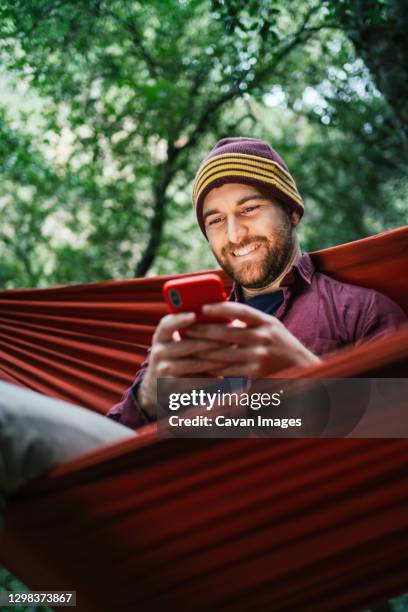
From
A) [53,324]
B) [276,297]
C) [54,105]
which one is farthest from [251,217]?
[54,105]

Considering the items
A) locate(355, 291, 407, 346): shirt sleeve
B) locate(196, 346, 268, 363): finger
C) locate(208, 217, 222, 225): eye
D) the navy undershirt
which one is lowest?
locate(196, 346, 268, 363): finger

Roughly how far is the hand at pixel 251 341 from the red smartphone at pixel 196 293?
14 millimetres

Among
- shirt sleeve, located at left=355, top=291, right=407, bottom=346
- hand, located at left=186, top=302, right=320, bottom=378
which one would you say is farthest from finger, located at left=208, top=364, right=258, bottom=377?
shirt sleeve, located at left=355, top=291, right=407, bottom=346

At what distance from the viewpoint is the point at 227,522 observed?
0.88m

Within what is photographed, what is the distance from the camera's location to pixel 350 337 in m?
1.25

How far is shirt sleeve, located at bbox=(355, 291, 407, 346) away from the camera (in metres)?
1.21

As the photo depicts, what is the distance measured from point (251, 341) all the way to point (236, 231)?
0.58 metres

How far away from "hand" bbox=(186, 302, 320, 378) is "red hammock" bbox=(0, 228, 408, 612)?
0.13 metres

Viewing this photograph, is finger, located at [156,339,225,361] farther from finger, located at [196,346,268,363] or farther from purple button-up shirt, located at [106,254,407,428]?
purple button-up shirt, located at [106,254,407,428]

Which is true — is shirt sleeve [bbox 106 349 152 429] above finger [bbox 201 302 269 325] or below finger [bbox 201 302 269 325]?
below

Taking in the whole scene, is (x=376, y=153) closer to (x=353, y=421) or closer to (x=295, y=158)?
(x=295, y=158)

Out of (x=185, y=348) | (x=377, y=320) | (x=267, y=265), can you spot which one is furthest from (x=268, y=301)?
(x=185, y=348)

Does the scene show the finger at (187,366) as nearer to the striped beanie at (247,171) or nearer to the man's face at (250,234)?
the man's face at (250,234)

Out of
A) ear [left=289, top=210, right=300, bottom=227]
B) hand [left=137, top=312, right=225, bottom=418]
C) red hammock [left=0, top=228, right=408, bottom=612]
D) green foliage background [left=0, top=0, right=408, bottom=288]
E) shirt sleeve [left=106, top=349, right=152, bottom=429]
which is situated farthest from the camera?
green foliage background [left=0, top=0, right=408, bottom=288]
